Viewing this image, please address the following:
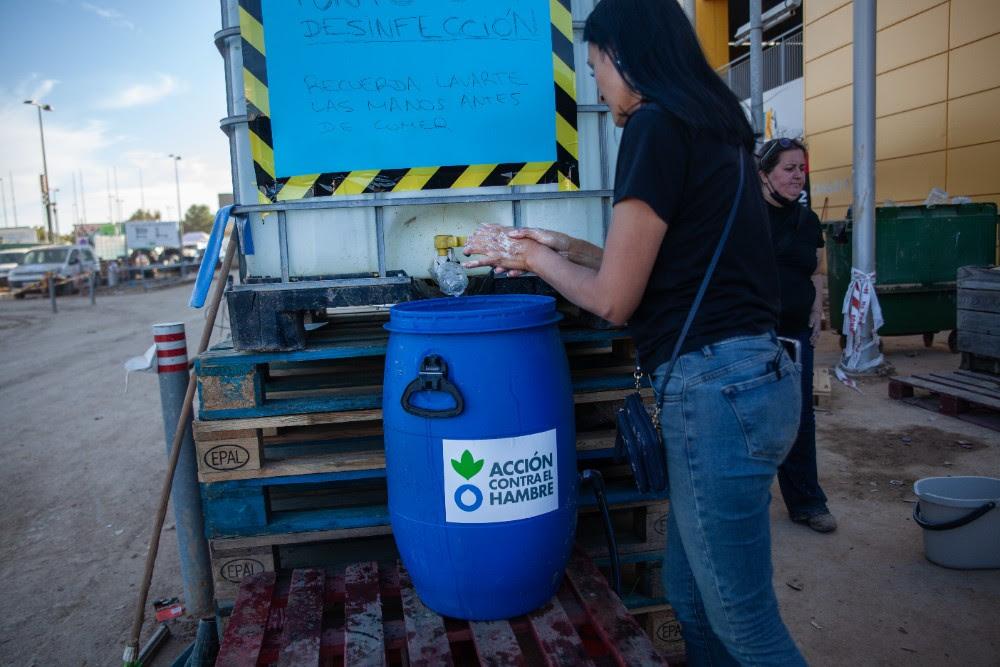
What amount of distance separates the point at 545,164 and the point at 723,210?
1.11 meters

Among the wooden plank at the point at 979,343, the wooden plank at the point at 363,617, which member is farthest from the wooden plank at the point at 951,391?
the wooden plank at the point at 363,617

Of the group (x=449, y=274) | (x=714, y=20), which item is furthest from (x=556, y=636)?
(x=714, y=20)

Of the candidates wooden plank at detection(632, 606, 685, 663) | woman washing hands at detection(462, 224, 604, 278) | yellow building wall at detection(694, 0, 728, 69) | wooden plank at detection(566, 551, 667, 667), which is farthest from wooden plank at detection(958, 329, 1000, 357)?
yellow building wall at detection(694, 0, 728, 69)

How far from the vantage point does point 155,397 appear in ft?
25.1

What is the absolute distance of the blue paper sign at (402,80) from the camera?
2471mm

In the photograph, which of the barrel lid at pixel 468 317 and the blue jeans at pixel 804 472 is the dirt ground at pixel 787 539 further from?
the barrel lid at pixel 468 317

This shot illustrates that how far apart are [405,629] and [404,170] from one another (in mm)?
1487

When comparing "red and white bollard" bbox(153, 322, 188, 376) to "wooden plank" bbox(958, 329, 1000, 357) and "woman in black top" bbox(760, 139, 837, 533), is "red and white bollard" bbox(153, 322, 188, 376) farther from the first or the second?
"wooden plank" bbox(958, 329, 1000, 357)

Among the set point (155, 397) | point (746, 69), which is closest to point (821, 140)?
point (746, 69)

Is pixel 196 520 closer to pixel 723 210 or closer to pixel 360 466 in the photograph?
pixel 360 466

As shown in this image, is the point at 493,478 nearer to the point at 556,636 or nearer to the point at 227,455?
the point at 556,636

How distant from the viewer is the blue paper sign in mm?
2471

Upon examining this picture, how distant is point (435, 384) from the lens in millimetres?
1926

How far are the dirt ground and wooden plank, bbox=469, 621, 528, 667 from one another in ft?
4.71
